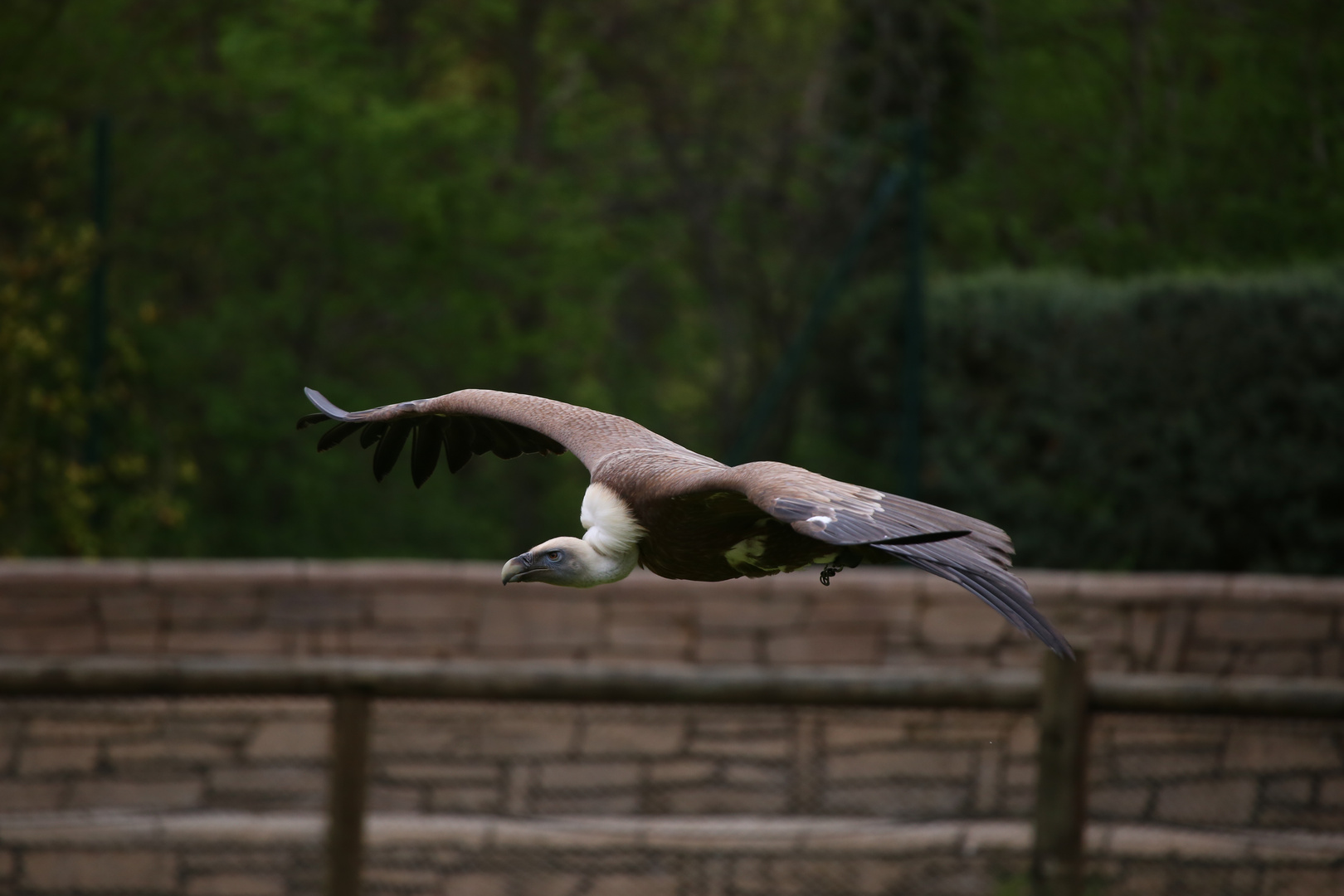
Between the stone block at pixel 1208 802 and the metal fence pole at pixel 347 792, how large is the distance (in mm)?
2745

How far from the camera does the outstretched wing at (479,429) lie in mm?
2680

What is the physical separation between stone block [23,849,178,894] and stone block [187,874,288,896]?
3.0 inches

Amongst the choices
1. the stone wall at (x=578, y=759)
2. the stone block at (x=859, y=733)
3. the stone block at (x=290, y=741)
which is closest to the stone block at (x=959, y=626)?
the stone wall at (x=578, y=759)

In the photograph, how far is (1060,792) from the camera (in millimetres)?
4863

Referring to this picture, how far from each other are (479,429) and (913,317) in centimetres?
465

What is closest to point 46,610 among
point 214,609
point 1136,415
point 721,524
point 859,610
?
point 214,609

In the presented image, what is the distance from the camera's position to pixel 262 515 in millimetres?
8609

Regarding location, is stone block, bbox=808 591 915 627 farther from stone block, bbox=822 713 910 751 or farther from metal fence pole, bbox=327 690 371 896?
metal fence pole, bbox=327 690 371 896

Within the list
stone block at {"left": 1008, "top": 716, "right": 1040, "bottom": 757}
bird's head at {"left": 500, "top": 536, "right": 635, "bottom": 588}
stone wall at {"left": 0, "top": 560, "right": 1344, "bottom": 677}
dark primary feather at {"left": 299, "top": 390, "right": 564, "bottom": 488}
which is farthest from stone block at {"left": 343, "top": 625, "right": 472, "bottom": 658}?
bird's head at {"left": 500, "top": 536, "right": 635, "bottom": 588}

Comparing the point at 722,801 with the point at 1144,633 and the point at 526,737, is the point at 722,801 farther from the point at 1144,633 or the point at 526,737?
the point at 1144,633

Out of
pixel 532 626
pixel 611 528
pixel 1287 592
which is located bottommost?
pixel 532 626

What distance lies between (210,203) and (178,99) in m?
0.65

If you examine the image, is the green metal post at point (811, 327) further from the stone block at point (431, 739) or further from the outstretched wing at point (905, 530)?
the outstretched wing at point (905, 530)

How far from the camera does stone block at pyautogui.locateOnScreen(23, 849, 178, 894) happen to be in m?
5.46
